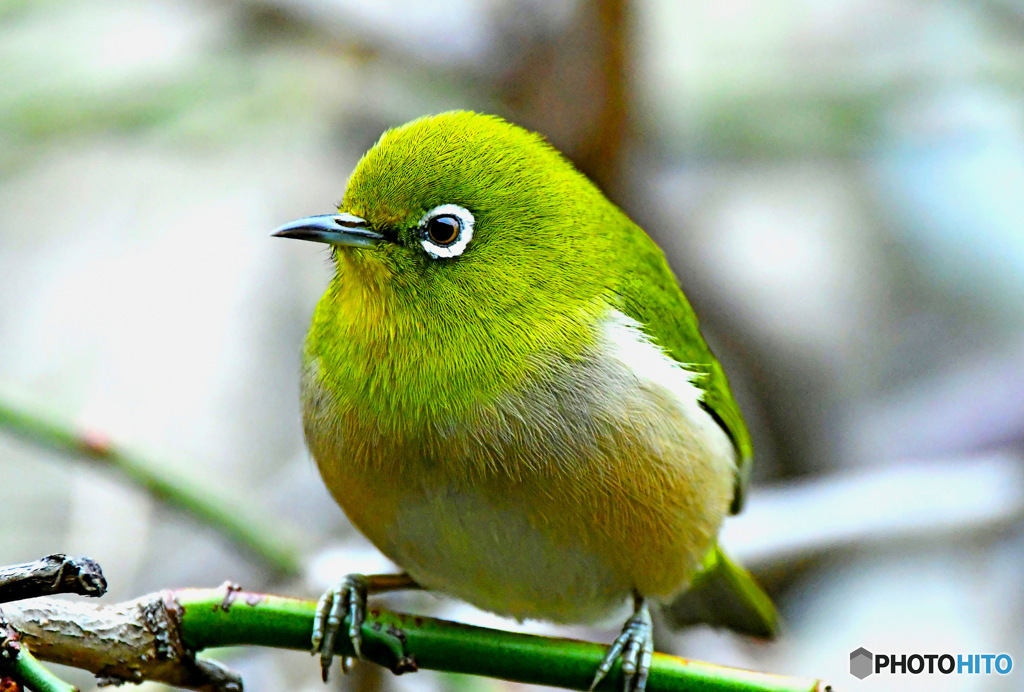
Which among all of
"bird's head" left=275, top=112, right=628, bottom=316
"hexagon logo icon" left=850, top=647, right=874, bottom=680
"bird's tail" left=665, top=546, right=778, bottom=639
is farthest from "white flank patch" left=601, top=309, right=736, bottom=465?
"hexagon logo icon" left=850, top=647, right=874, bottom=680

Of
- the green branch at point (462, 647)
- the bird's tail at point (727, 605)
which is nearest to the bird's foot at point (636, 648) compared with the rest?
the green branch at point (462, 647)

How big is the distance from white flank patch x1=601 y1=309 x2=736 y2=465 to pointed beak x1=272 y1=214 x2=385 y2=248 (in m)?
0.75

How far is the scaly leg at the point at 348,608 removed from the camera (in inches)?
117

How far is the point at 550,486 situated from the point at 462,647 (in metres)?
0.54

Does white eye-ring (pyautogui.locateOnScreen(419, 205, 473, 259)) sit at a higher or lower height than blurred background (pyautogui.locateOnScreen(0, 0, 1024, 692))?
lower

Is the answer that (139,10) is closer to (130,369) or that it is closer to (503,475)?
(130,369)

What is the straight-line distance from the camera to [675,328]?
12.0 feet

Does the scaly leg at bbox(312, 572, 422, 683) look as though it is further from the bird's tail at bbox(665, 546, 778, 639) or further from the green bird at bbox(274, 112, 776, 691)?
the bird's tail at bbox(665, 546, 778, 639)

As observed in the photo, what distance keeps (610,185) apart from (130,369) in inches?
119

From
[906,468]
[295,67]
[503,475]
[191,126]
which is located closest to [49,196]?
[191,126]

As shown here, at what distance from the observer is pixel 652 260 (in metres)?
3.79

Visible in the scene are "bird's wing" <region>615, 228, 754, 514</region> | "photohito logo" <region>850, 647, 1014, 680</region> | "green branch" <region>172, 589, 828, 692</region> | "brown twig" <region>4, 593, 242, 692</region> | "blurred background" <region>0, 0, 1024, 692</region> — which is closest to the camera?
"brown twig" <region>4, 593, 242, 692</region>

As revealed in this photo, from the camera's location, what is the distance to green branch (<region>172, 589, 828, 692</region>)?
244 centimetres

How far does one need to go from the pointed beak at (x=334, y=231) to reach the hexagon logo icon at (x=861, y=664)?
275cm
